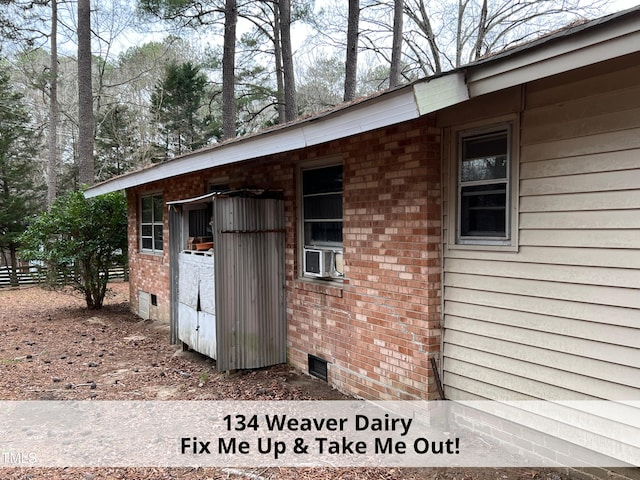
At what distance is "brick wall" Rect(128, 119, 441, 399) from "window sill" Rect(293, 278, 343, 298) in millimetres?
11

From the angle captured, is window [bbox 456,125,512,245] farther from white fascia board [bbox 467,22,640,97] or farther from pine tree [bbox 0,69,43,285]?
pine tree [bbox 0,69,43,285]

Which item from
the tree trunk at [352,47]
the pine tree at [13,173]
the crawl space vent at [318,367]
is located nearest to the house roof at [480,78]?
the crawl space vent at [318,367]

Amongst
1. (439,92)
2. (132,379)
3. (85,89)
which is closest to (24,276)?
(85,89)

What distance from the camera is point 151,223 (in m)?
9.52

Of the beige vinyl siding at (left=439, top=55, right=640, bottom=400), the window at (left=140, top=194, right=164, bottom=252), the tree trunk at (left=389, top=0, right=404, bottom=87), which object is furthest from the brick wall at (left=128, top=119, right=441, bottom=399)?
the tree trunk at (left=389, top=0, right=404, bottom=87)

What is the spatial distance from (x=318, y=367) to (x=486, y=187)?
9.01ft

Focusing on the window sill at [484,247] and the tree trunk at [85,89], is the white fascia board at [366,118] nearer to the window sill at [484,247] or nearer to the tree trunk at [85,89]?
the window sill at [484,247]

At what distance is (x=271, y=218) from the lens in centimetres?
556

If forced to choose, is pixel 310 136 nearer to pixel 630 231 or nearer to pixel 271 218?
pixel 271 218

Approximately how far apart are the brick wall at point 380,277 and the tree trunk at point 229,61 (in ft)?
28.9

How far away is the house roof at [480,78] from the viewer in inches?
92.6

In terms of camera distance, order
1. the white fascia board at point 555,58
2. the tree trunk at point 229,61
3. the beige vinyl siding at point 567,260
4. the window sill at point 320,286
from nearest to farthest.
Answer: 1. the white fascia board at point 555,58
2. the beige vinyl siding at point 567,260
3. the window sill at point 320,286
4. the tree trunk at point 229,61

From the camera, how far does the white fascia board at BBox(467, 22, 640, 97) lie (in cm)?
231

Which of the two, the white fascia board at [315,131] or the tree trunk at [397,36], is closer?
the white fascia board at [315,131]
